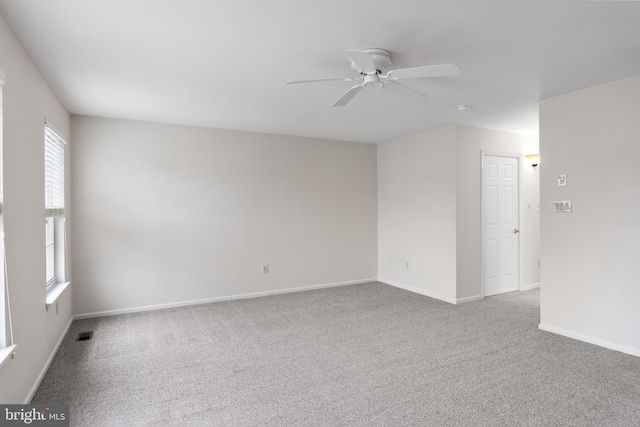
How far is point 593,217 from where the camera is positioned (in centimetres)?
334

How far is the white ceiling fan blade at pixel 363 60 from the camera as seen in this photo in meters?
2.12

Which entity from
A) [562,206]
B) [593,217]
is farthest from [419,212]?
[593,217]

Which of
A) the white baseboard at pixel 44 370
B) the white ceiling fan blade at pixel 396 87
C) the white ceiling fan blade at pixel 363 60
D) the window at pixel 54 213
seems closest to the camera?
the white ceiling fan blade at pixel 363 60

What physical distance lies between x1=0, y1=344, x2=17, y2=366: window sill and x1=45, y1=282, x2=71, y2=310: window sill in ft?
3.34

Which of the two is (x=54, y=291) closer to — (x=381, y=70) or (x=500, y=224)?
(x=381, y=70)

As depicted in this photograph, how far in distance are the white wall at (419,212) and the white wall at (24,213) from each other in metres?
4.46

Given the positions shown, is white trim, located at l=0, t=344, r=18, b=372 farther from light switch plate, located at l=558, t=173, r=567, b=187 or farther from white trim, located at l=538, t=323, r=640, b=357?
light switch plate, located at l=558, t=173, r=567, b=187

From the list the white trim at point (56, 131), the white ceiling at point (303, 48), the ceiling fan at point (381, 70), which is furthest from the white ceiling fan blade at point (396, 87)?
the white trim at point (56, 131)

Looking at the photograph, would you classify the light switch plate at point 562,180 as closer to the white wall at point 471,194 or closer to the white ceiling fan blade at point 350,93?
the white wall at point 471,194

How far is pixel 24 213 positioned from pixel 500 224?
17.8ft

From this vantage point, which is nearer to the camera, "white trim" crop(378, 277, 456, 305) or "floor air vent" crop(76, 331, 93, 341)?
"floor air vent" crop(76, 331, 93, 341)

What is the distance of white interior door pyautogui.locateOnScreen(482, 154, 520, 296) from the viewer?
16.8 ft

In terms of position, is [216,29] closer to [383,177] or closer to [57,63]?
[57,63]

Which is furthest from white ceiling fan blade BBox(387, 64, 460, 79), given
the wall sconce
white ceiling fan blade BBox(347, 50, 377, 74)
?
the wall sconce
